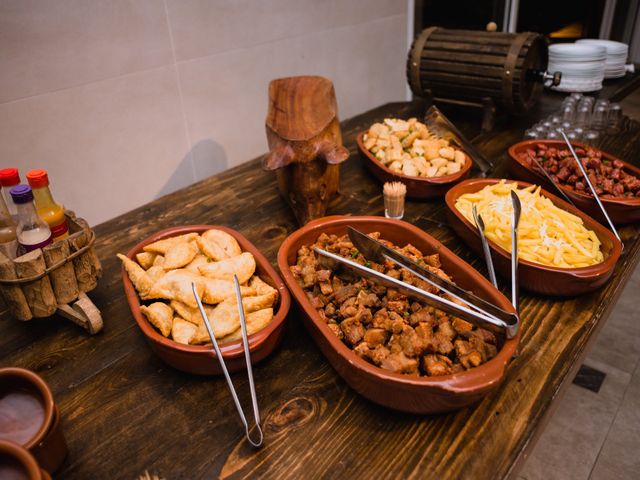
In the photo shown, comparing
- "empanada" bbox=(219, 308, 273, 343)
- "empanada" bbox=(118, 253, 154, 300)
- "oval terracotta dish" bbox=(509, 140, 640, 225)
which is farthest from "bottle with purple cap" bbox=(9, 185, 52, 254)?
"oval terracotta dish" bbox=(509, 140, 640, 225)

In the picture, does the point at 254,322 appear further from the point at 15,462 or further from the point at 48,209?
the point at 48,209

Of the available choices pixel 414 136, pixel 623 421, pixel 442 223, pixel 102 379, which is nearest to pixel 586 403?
pixel 623 421

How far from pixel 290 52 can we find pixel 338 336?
2.24m

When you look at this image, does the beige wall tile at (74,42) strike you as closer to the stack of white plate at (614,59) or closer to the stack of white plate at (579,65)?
the stack of white plate at (579,65)

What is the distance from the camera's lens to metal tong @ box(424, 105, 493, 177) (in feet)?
6.57

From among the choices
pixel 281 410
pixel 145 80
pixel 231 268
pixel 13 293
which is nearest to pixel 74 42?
pixel 145 80

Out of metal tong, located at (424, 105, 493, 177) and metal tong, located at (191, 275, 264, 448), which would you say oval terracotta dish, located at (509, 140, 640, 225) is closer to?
metal tong, located at (424, 105, 493, 177)

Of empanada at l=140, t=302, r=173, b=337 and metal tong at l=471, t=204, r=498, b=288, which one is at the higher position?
empanada at l=140, t=302, r=173, b=337

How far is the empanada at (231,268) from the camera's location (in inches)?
49.0

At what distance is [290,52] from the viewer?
9.50 ft

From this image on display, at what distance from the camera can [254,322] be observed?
1.12m

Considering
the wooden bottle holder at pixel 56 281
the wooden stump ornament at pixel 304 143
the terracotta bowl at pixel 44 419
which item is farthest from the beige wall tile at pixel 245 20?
the terracotta bowl at pixel 44 419

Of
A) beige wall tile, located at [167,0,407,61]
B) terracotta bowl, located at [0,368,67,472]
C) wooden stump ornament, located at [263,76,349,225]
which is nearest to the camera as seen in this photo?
terracotta bowl, located at [0,368,67,472]

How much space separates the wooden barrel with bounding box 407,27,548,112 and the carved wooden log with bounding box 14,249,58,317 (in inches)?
83.8
